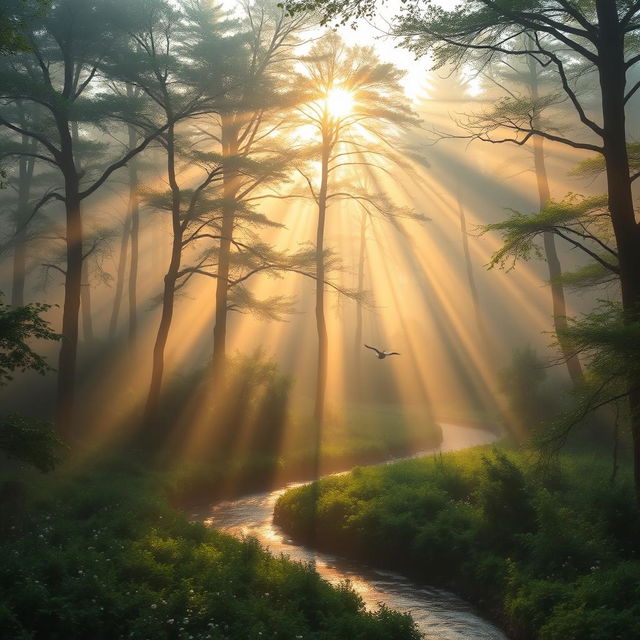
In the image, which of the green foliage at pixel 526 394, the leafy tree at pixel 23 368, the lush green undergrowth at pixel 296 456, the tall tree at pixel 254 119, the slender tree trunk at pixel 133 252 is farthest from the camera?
the slender tree trunk at pixel 133 252

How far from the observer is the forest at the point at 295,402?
890cm

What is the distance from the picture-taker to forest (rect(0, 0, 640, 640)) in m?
8.90

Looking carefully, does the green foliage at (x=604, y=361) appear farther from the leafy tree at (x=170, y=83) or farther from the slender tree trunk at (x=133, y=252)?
the slender tree trunk at (x=133, y=252)

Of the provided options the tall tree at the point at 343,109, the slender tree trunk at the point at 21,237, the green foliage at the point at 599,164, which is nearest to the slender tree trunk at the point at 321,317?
the tall tree at the point at 343,109

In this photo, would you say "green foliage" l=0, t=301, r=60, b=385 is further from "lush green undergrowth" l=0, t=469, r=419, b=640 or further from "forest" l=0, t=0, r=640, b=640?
"lush green undergrowth" l=0, t=469, r=419, b=640

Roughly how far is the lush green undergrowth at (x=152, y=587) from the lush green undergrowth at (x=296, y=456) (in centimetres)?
649

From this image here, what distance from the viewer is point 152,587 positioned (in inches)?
348

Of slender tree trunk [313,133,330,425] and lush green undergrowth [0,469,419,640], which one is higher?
slender tree trunk [313,133,330,425]

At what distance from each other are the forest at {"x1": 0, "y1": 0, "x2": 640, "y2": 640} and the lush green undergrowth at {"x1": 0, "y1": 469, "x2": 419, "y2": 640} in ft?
0.15

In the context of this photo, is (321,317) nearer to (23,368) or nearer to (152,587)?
(23,368)

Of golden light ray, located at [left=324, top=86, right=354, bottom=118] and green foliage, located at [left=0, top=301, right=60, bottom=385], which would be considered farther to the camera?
golden light ray, located at [left=324, top=86, right=354, bottom=118]

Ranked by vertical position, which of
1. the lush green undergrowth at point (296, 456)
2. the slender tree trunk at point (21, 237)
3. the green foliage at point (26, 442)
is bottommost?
the lush green undergrowth at point (296, 456)

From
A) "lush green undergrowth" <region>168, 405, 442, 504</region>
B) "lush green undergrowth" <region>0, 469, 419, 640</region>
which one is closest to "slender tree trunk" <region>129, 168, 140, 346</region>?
"lush green undergrowth" <region>168, 405, 442, 504</region>

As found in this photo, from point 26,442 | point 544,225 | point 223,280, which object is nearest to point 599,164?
point 544,225
